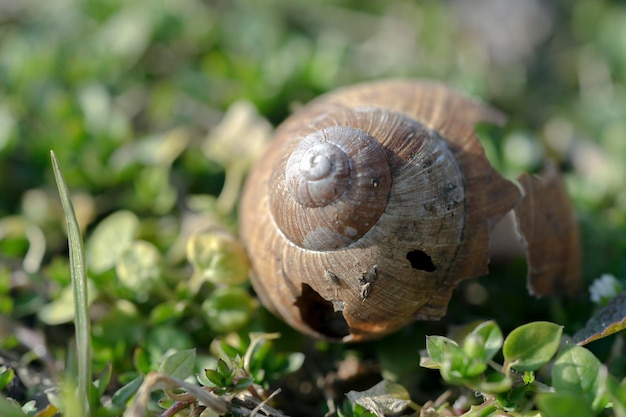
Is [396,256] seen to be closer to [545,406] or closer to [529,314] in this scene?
[545,406]

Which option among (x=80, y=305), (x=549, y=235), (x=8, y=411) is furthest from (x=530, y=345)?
(x=8, y=411)

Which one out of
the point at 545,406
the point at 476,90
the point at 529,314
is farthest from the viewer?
the point at 476,90

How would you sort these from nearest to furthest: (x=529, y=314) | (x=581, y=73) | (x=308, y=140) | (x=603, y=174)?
1. (x=308, y=140)
2. (x=529, y=314)
3. (x=603, y=174)
4. (x=581, y=73)

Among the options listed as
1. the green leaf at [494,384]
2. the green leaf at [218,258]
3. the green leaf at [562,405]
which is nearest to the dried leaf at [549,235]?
the green leaf at [494,384]

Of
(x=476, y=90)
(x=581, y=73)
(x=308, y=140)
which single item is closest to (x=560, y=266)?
(x=308, y=140)

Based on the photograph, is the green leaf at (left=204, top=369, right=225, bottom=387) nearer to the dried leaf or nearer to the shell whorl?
the shell whorl

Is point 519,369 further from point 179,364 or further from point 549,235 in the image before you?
point 179,364
